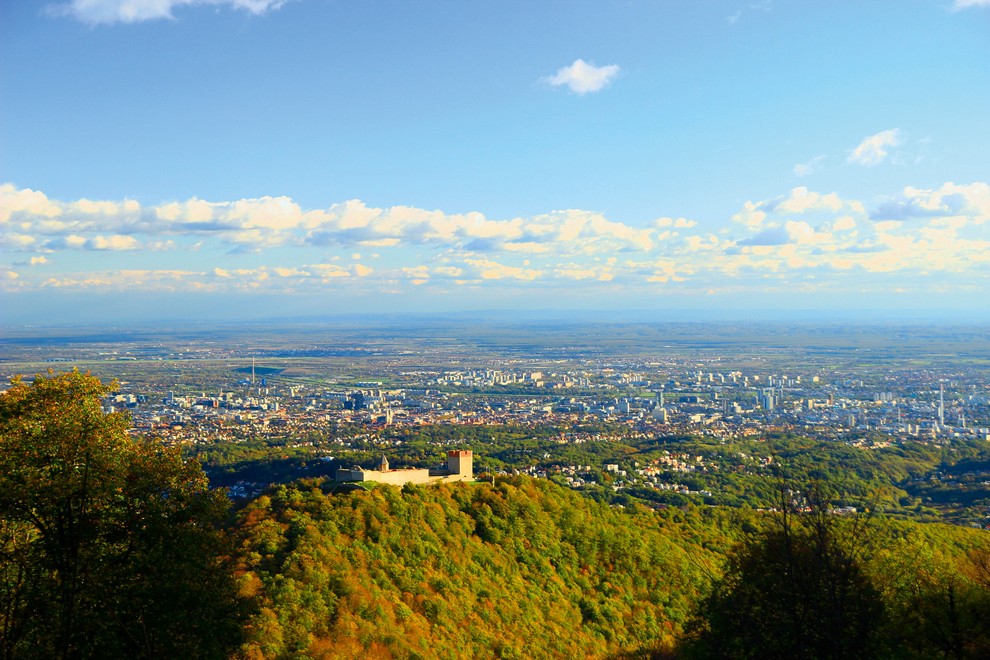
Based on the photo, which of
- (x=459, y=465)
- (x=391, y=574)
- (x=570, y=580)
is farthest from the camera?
(x=459, y=465)

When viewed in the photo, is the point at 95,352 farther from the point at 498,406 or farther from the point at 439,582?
the point at 439,582

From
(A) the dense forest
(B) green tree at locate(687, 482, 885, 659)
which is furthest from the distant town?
(B) green tree at locate(687, 482, 885, 659)

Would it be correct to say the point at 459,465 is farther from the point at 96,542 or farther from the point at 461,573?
the point at 96,542

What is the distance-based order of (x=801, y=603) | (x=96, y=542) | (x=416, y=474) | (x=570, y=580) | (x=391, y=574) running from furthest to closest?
(x=416, y=474) < (x=570, y=580) < (x=391, y=574) < (x=801, y=603) < (x=96, y=542)

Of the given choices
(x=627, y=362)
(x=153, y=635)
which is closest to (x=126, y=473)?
(x=153, y=635)

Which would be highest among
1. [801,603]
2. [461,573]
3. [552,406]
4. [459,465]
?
[801,603]

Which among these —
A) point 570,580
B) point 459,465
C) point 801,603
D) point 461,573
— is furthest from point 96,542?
point 459,465

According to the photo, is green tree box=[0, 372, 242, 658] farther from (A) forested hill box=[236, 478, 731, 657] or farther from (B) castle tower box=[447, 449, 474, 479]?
(B) castle tower box=[447, 449, 474, 479]
